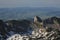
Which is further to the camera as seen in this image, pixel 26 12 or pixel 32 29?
pixel 26 12

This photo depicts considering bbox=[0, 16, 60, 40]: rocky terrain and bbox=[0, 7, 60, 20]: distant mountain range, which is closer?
bbox=[0, 16, 60, 40]: rocky terrain

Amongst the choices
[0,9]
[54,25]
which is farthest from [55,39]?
[0,9]

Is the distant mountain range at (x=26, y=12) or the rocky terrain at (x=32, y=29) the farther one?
the distant mountain range at (x=26, y=12)

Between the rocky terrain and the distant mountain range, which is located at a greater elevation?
the distant mountain range

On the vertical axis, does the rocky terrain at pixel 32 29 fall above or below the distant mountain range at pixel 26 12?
below
